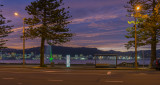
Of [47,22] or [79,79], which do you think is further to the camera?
[47,22]

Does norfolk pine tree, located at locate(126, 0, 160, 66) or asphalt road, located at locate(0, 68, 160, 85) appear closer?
asphalt road, located at locate(0, 68, 160, 85)

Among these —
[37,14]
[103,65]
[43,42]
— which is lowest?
[103,65]

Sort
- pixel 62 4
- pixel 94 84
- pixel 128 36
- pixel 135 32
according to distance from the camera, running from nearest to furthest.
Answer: pixel 94 84
pixel 135 32
pixel 128 36
pixel 62 4

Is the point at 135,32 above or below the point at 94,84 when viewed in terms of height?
above

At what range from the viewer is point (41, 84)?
43.4 ft

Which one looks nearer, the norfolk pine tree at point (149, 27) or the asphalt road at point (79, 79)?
the asphalt road at point (79, 79)

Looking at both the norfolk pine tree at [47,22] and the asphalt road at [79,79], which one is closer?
the asphalt road at [79,79]

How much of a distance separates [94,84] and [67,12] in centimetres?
2420

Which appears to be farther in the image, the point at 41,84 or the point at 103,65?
the point at 103,65

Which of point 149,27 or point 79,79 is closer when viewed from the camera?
point 79,79

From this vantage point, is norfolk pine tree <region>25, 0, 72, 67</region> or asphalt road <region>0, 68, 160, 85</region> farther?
norfolk pine tree <region>25, 0, 72, 67</region>

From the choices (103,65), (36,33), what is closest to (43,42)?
(36,33)

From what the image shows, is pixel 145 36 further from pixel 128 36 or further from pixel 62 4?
pixel 62 4

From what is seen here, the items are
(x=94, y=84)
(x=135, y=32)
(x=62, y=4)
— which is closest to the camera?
(x=94, y=84)
